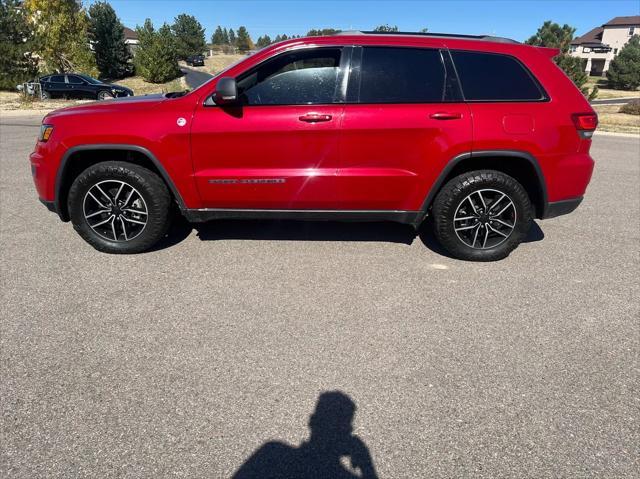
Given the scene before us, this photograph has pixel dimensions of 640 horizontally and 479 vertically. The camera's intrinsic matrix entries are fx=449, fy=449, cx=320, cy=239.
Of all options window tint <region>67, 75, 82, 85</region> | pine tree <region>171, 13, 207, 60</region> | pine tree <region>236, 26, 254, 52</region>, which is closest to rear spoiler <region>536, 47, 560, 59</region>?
window tint <region>67, 75, 82, 85</region>

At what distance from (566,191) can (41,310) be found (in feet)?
14.2

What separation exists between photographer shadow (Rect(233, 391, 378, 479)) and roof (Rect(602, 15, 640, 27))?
10356 centimetres

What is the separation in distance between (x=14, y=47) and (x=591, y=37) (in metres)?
101

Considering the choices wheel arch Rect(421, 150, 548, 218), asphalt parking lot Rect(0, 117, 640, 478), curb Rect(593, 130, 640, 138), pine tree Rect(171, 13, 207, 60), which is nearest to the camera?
asphalt parking lot Rect(0, 117, 640, 478)

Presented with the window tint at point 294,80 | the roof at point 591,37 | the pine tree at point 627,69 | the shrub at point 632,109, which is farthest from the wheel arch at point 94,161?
the roof at point 591,37

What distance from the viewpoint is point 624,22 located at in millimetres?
82500

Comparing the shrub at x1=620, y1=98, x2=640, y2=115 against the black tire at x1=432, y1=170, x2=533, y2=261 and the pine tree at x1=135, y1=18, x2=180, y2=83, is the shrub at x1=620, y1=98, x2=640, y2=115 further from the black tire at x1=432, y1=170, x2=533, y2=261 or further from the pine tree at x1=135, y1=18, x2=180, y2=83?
the pine tree at x1=135, y1=18, x2=180, y2=83

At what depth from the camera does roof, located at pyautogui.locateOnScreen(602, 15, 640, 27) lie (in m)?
80.9

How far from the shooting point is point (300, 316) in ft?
10.4

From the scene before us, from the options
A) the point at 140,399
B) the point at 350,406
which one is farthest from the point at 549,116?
the point at 140,399

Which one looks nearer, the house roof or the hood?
the hood

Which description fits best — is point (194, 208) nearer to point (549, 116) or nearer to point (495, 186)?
point (495, 186)

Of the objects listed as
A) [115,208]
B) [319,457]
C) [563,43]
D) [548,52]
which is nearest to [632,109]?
[563,43]

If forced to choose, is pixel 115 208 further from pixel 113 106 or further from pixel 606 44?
pixel 606 44
